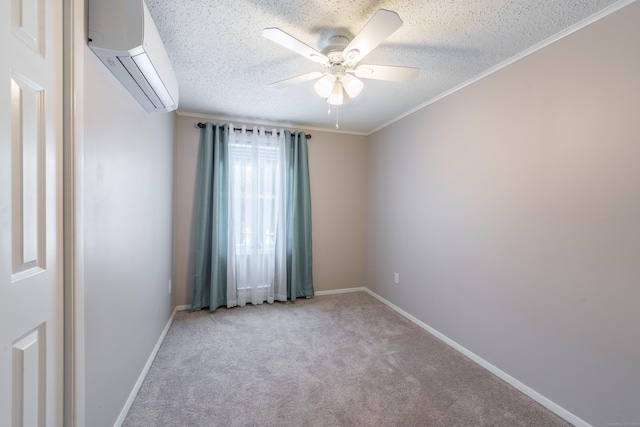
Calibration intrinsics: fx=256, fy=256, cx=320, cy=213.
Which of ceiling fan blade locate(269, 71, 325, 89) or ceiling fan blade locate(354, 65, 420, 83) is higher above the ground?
ceiling fan blade locate(269, 71, 325, 89)

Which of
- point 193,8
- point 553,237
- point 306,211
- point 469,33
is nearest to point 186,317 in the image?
point 306,211

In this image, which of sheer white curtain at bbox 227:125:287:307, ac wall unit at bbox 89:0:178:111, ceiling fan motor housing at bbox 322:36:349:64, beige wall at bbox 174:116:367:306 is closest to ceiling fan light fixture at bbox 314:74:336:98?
ceiling fan motor housing at bbox 322:36:349:64

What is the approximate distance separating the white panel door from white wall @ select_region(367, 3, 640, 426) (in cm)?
255

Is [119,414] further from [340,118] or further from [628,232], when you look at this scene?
[340,118]

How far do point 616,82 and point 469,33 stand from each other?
2.68 feet

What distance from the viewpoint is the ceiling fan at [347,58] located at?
1251mm

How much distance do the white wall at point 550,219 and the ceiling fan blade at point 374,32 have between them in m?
1.23

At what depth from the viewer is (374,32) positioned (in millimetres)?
1272

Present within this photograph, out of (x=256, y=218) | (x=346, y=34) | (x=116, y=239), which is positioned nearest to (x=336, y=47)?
(x=346, y=34)

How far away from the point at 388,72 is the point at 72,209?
1791 mm

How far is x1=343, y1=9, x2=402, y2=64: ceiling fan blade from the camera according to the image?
1.14 metres

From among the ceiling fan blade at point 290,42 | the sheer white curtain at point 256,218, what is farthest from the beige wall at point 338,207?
the ceiling fan blade at point 290,42

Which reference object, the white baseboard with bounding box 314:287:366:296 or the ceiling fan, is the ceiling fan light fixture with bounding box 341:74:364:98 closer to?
the ceiling fan

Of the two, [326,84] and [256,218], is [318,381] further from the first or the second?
[326,84]
